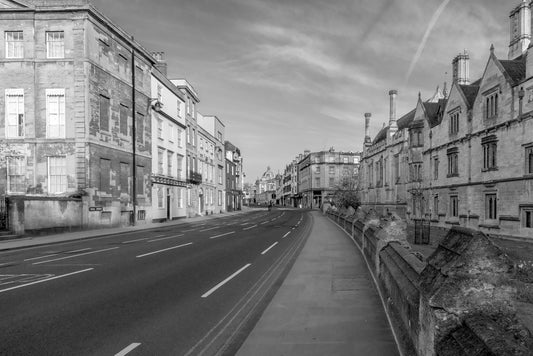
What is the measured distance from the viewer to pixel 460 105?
91.9ft

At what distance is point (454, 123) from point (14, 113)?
1331 inches

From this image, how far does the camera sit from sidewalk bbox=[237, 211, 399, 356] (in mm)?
5340

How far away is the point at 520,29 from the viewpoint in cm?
2697

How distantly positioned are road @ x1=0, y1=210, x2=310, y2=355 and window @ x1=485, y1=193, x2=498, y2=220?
16.5 meters

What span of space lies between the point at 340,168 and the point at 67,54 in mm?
82273

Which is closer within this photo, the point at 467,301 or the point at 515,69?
the point at 467,301

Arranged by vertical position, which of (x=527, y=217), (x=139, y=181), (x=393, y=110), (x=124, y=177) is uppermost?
(x=393, y=110)

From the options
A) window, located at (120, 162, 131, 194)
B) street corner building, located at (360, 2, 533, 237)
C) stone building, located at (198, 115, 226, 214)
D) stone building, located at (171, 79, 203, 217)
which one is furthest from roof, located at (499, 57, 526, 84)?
stone building, located at (198, 115, 226, 214)

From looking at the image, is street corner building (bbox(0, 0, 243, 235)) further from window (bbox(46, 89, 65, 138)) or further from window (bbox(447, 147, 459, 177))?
window (bbox(447, 147, 459, 177))

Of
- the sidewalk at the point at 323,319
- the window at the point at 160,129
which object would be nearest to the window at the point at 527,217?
the sidewalk at the point at 323,319

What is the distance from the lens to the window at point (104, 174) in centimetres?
2711

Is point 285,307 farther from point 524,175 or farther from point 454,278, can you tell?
point 524,175

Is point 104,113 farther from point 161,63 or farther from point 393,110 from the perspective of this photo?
point 393,110

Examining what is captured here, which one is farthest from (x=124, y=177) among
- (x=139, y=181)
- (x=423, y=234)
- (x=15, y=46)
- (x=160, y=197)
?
(x=423, y=234)
